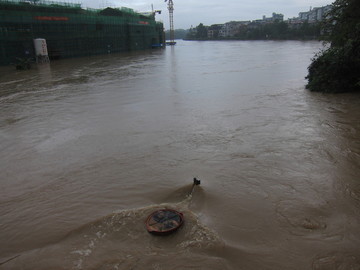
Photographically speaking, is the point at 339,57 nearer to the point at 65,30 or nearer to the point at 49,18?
the point at 49,18

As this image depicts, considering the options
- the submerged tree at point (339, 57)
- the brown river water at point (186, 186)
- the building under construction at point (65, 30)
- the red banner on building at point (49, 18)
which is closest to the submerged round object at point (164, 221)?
the brown river water at point (186, 186)

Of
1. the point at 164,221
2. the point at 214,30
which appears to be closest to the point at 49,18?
the point at 164,221

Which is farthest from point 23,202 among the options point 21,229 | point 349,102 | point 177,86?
point 177,86

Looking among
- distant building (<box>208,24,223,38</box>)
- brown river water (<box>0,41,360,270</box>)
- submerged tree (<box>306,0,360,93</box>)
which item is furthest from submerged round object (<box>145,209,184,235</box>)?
distant building (<box>208,24,223,38</box>)

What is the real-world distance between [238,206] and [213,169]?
5.65 feet

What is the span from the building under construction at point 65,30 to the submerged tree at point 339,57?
3692cm

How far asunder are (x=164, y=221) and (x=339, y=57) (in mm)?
15043

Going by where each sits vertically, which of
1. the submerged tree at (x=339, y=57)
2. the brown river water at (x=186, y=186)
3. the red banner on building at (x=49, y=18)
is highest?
the red banner on building at (x=49, y=18)

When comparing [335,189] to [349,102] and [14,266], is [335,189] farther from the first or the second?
[349,102]

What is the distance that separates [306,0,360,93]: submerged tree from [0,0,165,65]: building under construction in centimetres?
3692

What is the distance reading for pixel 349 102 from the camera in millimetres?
14141

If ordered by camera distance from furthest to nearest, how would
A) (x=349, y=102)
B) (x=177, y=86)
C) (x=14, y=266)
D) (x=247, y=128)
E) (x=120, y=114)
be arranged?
(x=177, y=86) < (x=349, y=102) < (x=120, y=114) < (x=247, y=128) < (x=14, y=266)

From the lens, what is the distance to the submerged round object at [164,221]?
480 centimetres

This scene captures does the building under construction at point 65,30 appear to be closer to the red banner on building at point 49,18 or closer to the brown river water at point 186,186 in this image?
the red banner on building at point 49,18
